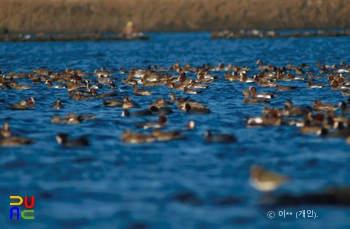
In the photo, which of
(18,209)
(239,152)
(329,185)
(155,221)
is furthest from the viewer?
(239,152)

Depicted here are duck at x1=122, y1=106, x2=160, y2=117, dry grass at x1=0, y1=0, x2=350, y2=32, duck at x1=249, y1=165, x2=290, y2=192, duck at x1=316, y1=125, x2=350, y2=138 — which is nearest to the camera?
duck at x1=249, y1=165, x2=290, y2=192

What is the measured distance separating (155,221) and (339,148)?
23.1ft

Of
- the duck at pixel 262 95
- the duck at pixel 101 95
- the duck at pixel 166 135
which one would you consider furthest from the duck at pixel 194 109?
the duck at pixel 101 95

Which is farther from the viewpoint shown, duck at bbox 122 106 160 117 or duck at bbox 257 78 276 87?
duck at bbox 257 78 276 87

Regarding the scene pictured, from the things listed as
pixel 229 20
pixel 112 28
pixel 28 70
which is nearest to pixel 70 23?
pixel 112 28

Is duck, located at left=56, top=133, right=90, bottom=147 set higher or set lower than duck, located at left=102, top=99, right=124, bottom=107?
higher

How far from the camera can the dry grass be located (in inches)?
5236

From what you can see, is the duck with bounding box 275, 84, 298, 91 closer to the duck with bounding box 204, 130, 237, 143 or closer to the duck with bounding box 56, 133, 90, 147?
the duck with bounding box 204, 130, 237, 143

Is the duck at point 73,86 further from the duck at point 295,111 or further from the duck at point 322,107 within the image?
the duck at point 295,111

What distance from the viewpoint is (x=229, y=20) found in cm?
13575

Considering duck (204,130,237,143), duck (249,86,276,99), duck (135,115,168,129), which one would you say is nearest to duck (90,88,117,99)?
duck (249,86,276,99)

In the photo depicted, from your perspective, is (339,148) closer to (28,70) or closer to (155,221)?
(155,221)

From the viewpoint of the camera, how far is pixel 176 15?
139000 millimetres

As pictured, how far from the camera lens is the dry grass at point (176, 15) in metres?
133
